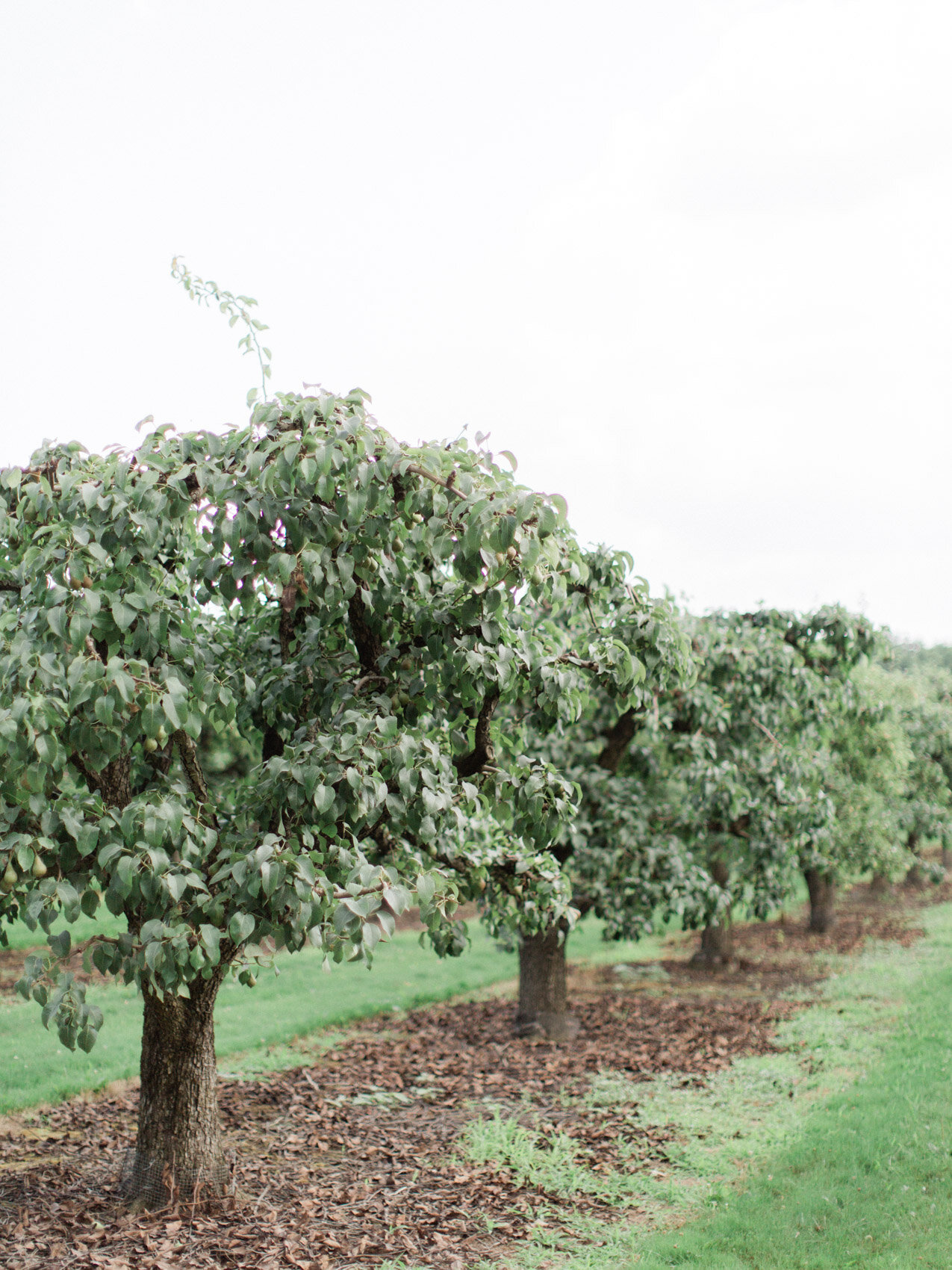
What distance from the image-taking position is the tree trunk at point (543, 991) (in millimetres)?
12180

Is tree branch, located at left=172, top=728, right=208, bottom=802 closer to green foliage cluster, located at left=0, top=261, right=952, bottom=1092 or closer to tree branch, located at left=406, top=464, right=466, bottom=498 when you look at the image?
green foliage cluster, located at left=0, top=261, right=952, bottom=1092

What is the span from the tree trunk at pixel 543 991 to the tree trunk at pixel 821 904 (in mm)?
11981

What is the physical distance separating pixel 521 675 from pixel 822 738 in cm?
1042

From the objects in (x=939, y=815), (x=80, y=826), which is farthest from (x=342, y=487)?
(x=939, y=815)

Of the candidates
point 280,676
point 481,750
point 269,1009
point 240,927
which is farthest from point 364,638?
point 269,1009

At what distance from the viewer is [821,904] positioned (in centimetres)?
2261

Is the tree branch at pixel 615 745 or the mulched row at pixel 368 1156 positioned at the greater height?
the tree branch at pixel 615 745

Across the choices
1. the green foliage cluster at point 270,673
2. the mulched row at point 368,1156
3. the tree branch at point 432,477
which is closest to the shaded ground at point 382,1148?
the mulched row at point 368,1156

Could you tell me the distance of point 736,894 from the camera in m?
12.3

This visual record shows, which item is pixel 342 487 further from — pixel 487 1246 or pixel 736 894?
→ pixel 736 894

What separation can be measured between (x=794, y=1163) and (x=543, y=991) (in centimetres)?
485

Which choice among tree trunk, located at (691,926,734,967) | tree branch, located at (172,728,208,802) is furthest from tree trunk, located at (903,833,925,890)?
tree branch, located at (172,728,208,802)

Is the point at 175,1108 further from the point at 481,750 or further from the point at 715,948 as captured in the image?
the point at 715,948

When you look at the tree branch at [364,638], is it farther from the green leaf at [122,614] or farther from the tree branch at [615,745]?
the tree branch at [615,745]
